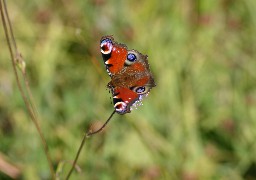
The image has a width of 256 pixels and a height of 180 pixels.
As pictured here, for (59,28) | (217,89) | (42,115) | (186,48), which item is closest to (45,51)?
(59,28)

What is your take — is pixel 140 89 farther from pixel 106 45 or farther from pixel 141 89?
pixel 106 45

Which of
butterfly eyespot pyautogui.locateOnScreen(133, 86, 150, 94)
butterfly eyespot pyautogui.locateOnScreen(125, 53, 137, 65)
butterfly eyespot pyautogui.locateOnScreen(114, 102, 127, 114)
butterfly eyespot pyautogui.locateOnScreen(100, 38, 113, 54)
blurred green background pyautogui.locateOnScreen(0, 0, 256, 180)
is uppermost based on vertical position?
blurred green background pyautogui.locateOnScreen(0, 0, 256, 180)

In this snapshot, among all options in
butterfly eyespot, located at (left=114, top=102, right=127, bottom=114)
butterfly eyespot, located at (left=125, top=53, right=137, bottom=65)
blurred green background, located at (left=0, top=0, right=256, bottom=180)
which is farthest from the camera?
blurred green background, located at (left=0, top=0, right=256, bottom=180)

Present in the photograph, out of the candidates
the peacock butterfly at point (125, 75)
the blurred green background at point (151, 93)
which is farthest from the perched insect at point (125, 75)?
the blurred green background at point (151, 93)

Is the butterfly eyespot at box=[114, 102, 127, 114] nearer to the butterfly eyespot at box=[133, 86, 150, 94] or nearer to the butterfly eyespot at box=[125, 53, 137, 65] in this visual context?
the butterfly eyespot at box=[133, 86, 150, 94]

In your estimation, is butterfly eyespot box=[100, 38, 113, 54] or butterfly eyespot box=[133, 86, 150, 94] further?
butterfly eyespot box=[100, 38, 113, 54]

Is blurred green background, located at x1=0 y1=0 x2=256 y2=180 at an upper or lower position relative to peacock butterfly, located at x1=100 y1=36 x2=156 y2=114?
upper

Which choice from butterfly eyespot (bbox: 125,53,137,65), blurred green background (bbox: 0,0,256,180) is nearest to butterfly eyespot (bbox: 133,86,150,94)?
butterfly eyespot (bbox: 125,53,137,65)

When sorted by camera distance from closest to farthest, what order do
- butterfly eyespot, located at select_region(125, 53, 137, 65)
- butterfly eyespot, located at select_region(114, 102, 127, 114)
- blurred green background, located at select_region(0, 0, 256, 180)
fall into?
butterfly eyespot, located at select_region(114, 102, 127, 114) → butterfly eyespot, located at select_region(125, 53, 137, 65) → blurred green background, located at select_region(0, 0, 256, 180)

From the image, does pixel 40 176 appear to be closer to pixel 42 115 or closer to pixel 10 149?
pixel 10 149
